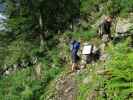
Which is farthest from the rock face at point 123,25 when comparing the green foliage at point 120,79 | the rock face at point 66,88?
the green foliage at point 120,79

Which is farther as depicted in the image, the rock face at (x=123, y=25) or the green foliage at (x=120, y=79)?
the rock face at (x=123, y=25)

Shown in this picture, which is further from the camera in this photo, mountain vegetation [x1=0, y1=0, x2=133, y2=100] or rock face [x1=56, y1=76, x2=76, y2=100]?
mountain vegetation [x1=0, y1=0, x2=133, y2=100]

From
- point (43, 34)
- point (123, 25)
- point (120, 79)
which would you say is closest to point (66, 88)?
point (120, 79)

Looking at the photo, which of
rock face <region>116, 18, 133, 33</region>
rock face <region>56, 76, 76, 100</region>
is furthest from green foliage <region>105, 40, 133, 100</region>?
rock face <region>116, 18, 133, 33</region>

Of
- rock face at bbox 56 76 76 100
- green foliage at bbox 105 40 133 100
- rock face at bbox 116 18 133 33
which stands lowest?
rock face at bbox 56 76 76 100

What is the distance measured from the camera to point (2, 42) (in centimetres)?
2808

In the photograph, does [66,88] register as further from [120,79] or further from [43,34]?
[43,34]

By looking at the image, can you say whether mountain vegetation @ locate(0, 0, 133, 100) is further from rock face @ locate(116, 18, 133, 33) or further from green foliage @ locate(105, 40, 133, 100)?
green foliage @ locate(105, 40, 133, 100)

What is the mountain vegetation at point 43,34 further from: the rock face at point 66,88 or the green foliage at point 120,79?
the green foliage at point 120,79

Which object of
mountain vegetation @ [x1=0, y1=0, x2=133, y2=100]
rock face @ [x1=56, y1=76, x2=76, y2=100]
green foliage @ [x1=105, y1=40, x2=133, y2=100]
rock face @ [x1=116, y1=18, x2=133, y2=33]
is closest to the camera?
green foliage @ [x1=105, y1=40, x2=133, y2=100]

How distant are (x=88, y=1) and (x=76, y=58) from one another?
9194 mm

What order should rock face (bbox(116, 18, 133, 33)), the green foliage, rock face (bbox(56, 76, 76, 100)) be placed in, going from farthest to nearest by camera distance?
rock face (bbox(116, 18, 133, 33)) < rock face (bbox(56, 76, 76, 100)) < the green foliage

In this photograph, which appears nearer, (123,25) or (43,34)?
(123,25)

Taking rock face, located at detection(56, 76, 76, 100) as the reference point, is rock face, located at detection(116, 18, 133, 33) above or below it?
above
